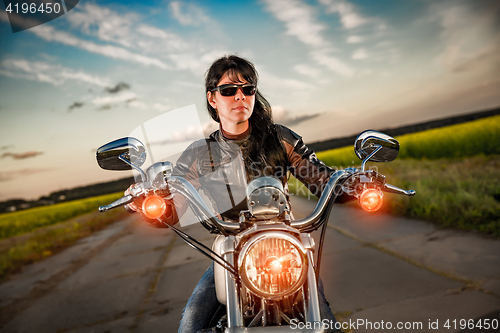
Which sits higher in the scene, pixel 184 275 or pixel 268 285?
pixel 268 285

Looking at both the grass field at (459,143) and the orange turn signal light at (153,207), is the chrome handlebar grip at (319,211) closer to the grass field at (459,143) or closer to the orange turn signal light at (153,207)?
the orange turn signal light at (153,207)

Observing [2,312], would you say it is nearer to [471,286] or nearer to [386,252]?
[386,252]

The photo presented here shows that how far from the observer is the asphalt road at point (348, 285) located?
9.21 feet

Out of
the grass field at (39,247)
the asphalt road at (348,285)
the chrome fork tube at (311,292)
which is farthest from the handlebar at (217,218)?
the grass field at (39,247)

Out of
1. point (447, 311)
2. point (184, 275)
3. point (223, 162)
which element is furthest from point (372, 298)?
point (184, 275)

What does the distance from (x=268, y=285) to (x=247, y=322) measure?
0.23 metres

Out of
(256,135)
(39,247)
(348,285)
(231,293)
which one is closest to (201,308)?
(231,293)

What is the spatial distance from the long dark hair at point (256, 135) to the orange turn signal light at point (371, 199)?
0.63m

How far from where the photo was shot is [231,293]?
1129mm

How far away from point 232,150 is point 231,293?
0.88 metres

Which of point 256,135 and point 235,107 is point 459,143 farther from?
point 235,107

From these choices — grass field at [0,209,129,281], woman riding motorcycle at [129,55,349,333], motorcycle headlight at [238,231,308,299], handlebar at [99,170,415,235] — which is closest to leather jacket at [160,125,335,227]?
woman riding motorcycle at [129,55,349,333]

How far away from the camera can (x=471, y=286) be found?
117 inches

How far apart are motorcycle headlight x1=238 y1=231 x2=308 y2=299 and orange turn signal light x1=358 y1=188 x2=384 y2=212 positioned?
Answer: 440 mm
